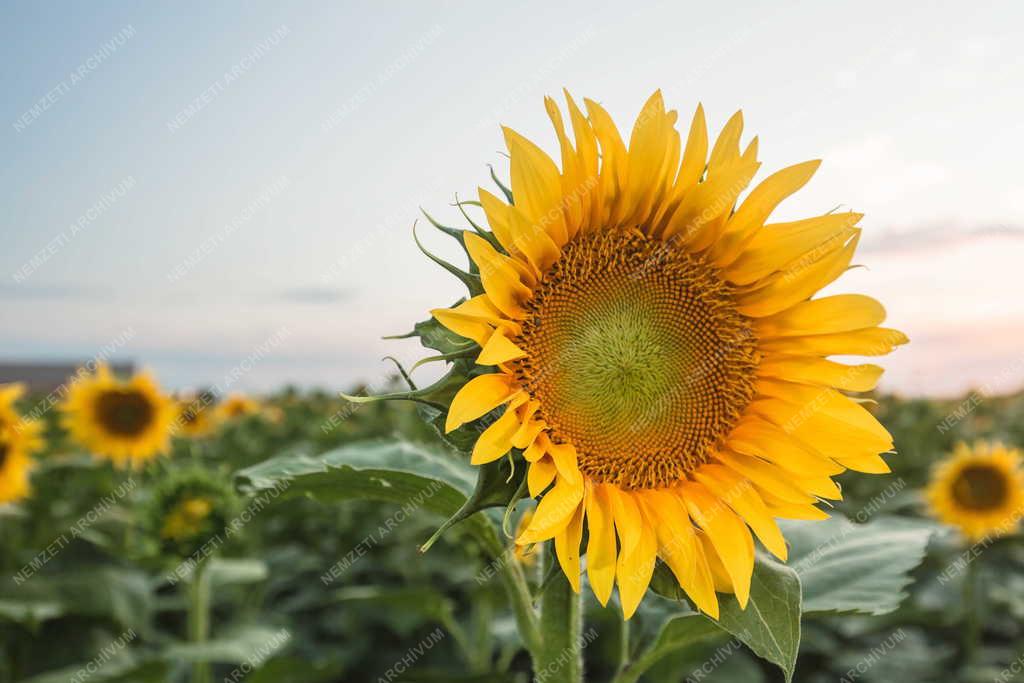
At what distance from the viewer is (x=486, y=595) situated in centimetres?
365

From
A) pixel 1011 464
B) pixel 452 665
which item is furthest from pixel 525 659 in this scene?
pixel 1011 464

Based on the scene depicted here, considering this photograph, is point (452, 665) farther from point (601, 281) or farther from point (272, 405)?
point (272, 405)

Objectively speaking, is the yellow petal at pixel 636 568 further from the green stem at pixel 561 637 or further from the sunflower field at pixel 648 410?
the green stem at pixel 561 637

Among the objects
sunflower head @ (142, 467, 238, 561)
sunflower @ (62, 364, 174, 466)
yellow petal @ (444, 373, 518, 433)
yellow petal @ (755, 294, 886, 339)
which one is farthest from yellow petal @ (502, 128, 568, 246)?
sunflower @ (62, 364, 174, 466)

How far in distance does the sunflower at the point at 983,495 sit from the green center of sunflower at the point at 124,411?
15.3ft

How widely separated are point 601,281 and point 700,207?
0.67 ft

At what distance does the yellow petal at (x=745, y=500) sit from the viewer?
1.46 meters

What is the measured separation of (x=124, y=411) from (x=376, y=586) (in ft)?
6.17

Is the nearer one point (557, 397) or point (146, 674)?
point (557, 397)

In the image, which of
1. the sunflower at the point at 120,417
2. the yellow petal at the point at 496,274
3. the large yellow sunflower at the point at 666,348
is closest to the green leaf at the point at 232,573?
the sunflower at the point at 120,417

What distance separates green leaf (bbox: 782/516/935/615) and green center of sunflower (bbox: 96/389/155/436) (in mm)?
4537

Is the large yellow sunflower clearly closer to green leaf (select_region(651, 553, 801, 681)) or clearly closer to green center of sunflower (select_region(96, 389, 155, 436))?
green leaf (select_region(651, 553, 801, 681))

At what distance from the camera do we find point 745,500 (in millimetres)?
1501

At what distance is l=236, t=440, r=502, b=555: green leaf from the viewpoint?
1469 millimetres
